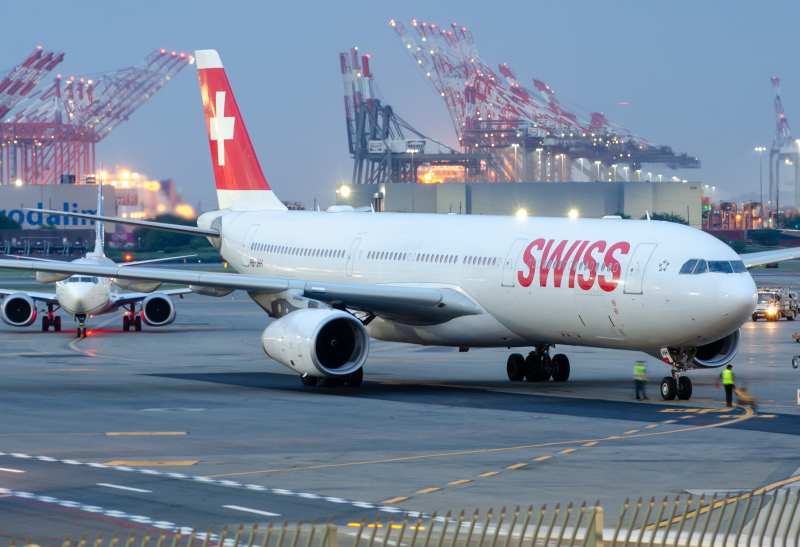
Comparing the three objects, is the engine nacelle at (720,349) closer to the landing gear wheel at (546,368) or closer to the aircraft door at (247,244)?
the landing gear wheel at (546,368)

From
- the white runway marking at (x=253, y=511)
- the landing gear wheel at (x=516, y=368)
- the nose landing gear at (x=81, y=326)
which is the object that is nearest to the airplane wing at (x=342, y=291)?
the landing gear wheel at (x=516, y=368)

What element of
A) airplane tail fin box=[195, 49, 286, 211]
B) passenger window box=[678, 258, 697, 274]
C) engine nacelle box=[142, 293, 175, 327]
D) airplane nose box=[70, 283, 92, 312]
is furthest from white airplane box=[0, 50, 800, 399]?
engine nacelle box=[142, 293, 175, 327]

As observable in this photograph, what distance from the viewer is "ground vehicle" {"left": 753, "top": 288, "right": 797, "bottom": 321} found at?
6084 cm

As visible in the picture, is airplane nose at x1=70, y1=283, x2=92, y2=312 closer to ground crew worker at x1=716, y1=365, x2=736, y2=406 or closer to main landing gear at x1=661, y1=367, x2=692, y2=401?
main landing gear at x1=661, y1=367, x2=692, y2=401

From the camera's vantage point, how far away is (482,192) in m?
185

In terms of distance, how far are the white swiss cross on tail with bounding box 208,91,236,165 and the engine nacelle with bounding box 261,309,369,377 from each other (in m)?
14.0

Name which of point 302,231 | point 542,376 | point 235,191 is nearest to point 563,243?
point 542,376

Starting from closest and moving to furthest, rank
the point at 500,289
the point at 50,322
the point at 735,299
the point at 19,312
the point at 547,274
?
the point at 735,299, the point at 547,274, the point at 500,289, the point at 19,312, the point at 50,322

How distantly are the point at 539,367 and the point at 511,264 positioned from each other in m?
4.11

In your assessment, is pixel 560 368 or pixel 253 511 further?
pixel 560 368

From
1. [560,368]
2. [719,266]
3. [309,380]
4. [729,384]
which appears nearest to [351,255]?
[309,380]

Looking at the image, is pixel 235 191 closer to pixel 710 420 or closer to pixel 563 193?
pixel 710 420

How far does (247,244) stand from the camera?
130 ft

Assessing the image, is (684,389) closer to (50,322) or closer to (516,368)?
Result: (516,368)
